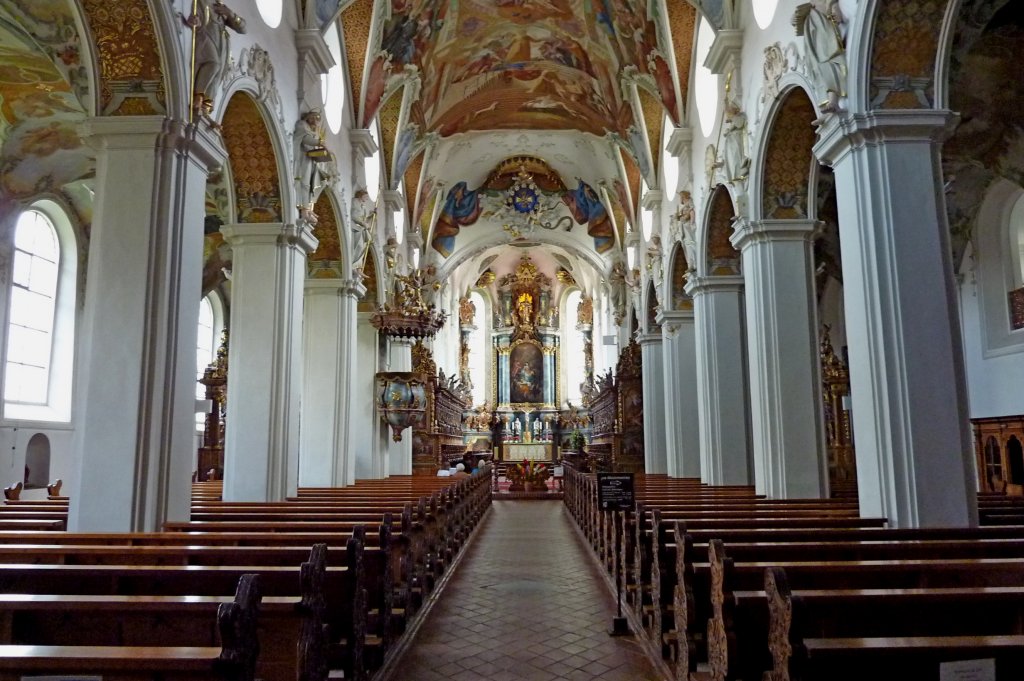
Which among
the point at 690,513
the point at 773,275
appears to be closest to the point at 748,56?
the point at 773,275

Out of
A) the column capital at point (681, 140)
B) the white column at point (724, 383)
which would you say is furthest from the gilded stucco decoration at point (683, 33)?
the white column at point (724, 383)

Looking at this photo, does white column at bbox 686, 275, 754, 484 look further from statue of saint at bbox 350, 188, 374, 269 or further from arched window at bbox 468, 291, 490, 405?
arched window at bbox 468, 291, 490, 405

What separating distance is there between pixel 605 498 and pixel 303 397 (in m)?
7.52

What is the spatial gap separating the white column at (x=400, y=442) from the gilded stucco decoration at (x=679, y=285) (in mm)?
5895

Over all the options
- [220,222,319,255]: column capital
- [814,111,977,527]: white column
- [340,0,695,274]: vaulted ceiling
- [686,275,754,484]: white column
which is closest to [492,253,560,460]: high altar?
[340,0,695,274]: vaulted ceiling

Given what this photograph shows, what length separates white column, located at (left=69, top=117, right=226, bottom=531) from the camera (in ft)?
18.4

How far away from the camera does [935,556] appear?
398cm

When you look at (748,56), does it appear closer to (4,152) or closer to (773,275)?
(773,275)

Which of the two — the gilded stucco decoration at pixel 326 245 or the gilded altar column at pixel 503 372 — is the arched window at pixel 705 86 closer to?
the gilded stucco decoration at pixel 326 245

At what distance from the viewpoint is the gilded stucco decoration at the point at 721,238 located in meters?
11.1

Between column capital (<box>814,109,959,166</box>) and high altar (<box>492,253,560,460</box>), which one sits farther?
high altar (<box>492,253,560,460</box>)

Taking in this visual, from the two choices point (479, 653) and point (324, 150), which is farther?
point (324, 150)

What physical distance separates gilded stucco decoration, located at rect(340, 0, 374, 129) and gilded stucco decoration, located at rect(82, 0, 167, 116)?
21.5ft

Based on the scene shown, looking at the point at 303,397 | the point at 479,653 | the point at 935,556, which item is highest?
the point at 303,397
